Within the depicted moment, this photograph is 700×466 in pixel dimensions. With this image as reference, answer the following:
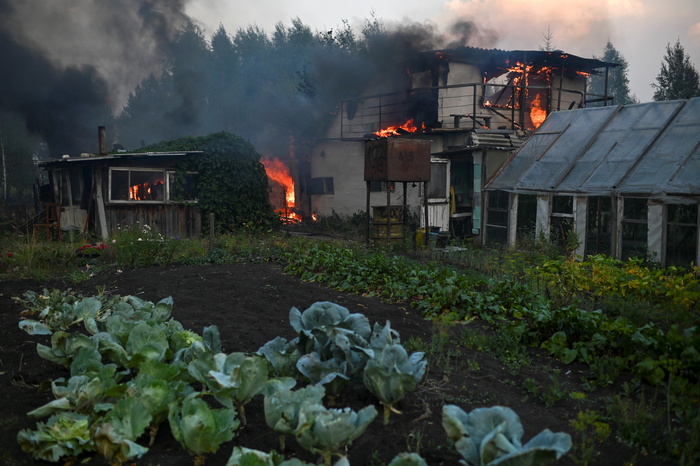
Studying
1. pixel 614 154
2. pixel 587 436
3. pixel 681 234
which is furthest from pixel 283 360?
pixel 614 154

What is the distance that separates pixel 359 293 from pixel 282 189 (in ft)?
60.2

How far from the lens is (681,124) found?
11688mm

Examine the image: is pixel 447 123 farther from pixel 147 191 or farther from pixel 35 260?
pixel 35 260

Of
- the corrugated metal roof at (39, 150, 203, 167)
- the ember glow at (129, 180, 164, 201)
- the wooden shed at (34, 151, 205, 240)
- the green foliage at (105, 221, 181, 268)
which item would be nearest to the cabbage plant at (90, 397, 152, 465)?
the green foliage at (105, 221, 181, 268)

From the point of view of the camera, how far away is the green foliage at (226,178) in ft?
57.8

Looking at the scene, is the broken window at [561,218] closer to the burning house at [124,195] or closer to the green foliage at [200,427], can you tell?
the green foliage at [200,427]

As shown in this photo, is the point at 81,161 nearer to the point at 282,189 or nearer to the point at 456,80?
the point at 282,189

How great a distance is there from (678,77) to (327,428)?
39.1 metres

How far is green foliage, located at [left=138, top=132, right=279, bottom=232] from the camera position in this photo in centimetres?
1761

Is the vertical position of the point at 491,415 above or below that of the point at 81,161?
below

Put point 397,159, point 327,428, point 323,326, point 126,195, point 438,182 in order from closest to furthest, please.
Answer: point 327,428, point 323,326, point 397,159, point 126,195, point 438,182

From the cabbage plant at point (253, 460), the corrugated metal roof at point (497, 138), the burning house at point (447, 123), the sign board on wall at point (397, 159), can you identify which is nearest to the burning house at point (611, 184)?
the burning house at point (447, 123)

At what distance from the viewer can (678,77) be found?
109ft

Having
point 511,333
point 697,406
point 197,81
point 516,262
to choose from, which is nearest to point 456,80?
point 516,262
